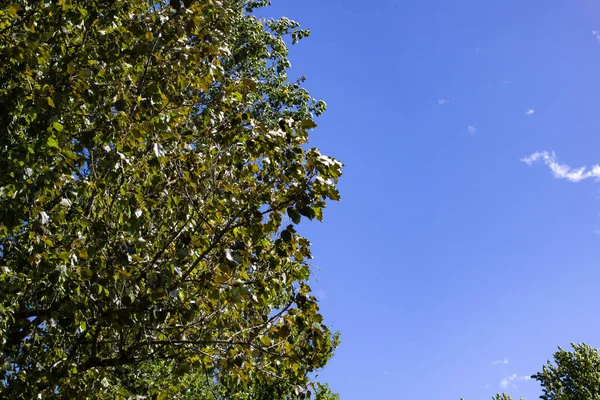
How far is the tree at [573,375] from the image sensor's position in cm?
2920

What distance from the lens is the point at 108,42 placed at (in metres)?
7.57

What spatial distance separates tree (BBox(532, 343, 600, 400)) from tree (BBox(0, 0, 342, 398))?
88.4 ft

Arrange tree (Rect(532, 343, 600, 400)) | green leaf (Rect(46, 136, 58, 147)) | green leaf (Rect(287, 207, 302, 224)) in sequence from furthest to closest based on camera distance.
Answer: tree (Rect(532, 343, 600, 400)) → green leaf (Rect(287, 207, 302, 224)) → green leaf (Rect(46, 136, 58, 147))

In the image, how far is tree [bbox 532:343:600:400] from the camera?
29.2m

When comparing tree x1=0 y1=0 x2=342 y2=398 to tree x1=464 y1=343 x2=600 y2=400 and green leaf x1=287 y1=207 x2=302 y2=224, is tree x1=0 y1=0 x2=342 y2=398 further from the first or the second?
tree x1=464 y1=343 x2=600 y2=400

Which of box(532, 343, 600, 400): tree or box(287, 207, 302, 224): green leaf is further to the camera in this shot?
box(532, 343, 600, 400): tree

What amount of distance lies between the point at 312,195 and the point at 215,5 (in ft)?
10.2

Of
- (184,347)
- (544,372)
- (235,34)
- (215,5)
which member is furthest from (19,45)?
(544,372)

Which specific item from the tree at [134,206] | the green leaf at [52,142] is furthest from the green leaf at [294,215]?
the green leaf at [52,142]

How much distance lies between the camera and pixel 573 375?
1185 inches

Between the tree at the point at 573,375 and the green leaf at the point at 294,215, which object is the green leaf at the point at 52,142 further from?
the tree at the point at 573,375

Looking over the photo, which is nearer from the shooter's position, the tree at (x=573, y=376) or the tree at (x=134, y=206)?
the tree at (x=134, y=206)

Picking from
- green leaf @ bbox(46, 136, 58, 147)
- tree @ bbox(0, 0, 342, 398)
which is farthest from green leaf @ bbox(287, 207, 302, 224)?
green leaf @ bbox(46, 136, 58, 147)

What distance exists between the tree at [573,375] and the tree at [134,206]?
26937 mm
